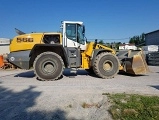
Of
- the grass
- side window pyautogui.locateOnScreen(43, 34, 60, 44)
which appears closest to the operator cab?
side window pyautogui.locateOnScreen(43, 34, 60, 44)

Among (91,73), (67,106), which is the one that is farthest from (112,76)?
(67,106)

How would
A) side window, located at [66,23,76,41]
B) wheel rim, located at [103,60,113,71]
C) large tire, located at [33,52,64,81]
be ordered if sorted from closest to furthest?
large tire, located at [33,52,64,81] < wheel rim, located at [103,60,113,71] < side window, located at [66,23,76,41]

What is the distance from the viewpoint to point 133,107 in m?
6.22

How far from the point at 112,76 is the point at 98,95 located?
15.4 ft

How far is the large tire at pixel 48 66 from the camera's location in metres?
11.5

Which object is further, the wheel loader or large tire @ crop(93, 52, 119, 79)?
large tire @ crop(93, 52, 119, 79)

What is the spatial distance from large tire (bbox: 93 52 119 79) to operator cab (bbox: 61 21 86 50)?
123cm

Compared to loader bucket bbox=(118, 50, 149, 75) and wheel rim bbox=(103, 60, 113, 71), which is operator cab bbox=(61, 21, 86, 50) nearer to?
wheel rim bbox=(103, 60, 113, 71)

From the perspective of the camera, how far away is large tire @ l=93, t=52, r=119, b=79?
1210 cm

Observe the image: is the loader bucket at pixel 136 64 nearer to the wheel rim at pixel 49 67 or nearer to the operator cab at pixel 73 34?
the operator cab at pixel 73 34

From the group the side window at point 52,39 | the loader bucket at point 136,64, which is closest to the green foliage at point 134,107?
the loader bucket at point 136,64

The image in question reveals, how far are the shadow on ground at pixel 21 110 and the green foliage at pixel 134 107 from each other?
4.51ft

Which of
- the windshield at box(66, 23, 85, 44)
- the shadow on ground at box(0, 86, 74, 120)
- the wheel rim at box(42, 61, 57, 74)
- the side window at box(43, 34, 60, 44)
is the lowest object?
the shadow on ground at box(0, 86, 74, 120)

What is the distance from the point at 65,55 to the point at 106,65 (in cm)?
221
